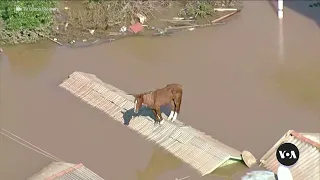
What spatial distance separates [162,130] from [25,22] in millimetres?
6027

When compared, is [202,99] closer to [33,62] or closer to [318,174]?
[318,174]

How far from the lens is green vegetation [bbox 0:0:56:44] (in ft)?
50.9

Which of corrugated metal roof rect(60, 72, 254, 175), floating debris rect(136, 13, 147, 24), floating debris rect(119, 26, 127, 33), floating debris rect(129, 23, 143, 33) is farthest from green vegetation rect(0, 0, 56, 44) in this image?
corrugated metal roof rect(60, 72, 254, 175)

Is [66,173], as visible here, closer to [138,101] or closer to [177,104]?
[138,101]

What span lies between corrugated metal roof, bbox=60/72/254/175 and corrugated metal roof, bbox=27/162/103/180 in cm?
160

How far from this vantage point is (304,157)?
974 centimetres

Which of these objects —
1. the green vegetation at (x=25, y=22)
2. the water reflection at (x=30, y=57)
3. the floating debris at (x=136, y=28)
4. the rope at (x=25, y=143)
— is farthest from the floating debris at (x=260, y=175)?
the green vegetation at (x=25, y=22)

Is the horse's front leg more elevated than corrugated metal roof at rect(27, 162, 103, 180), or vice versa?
the horse's front leg

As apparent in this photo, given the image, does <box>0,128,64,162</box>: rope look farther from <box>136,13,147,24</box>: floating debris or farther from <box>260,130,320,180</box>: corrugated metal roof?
<box>136,13,147,24</box>: floating debris

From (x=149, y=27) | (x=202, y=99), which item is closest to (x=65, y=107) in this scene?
(x=202, y=99)

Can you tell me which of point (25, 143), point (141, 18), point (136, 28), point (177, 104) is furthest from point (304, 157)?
point (141, 18)

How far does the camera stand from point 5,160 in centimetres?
1149

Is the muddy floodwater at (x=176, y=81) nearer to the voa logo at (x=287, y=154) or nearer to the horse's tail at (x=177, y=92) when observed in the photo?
the horse's tail at (x=177, y=92)

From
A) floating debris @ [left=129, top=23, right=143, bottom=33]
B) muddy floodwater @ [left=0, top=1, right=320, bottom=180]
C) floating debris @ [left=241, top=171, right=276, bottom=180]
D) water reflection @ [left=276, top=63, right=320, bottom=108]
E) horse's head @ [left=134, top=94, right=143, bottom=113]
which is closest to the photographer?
floating debris @ [left=241, top=171, right=276, bottom=180]
